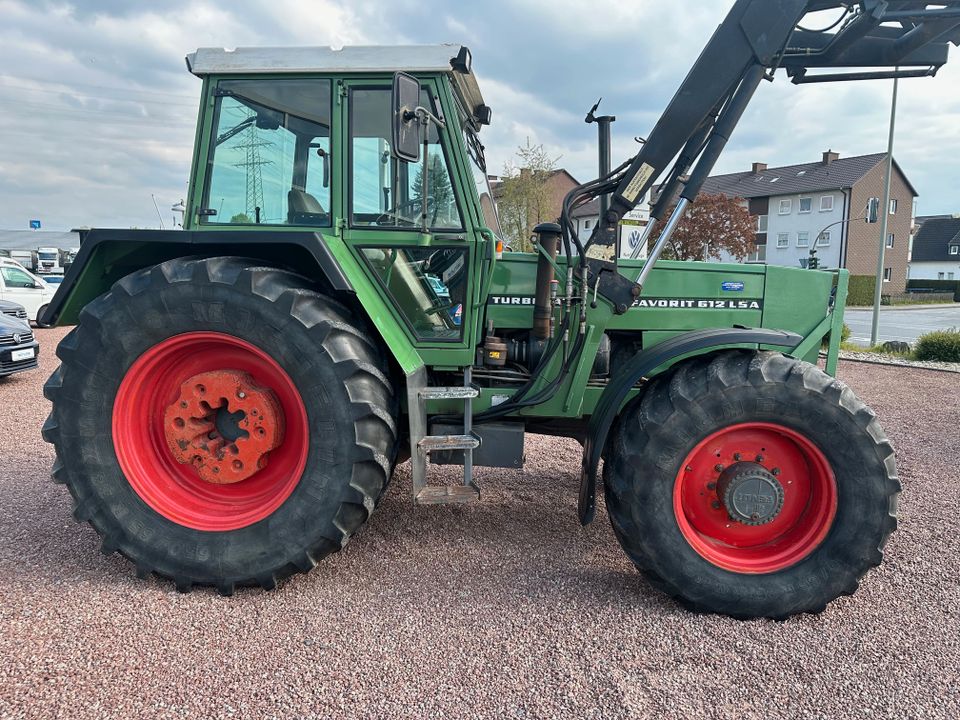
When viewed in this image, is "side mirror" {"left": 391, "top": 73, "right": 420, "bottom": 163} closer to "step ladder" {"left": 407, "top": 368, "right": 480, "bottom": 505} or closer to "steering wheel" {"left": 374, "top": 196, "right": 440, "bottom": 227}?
"steering wheel" {"left": 374, "top": 196, "right": 440, "bottom": 227}

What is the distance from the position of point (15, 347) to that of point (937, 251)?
2751 inches

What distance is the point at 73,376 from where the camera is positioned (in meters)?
2.84

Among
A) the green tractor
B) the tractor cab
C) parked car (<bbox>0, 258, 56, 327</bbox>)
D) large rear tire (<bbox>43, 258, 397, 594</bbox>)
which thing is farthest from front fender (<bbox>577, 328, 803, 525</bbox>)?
parked car (<bbox>0, 258, 56, 327</bbox>)

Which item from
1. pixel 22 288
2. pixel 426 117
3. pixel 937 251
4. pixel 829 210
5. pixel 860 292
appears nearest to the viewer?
pixel 426 117

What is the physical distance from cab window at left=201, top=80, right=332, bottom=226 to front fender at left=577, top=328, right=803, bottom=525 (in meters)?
1.68

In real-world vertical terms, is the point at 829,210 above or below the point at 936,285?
above

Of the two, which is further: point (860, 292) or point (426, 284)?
point (860, 292)

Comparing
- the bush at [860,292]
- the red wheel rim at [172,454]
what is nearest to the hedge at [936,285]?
the bush at [860,292]

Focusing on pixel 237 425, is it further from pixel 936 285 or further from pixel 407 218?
pixel 936 285

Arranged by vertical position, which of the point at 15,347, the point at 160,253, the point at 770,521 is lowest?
the point at 770,521

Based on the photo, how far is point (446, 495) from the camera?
3.03 metres

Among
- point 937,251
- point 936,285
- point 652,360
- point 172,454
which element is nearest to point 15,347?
point 172,454

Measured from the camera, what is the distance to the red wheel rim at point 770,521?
9.05ft

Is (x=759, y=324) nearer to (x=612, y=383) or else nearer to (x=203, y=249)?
(x=612, y=383)
